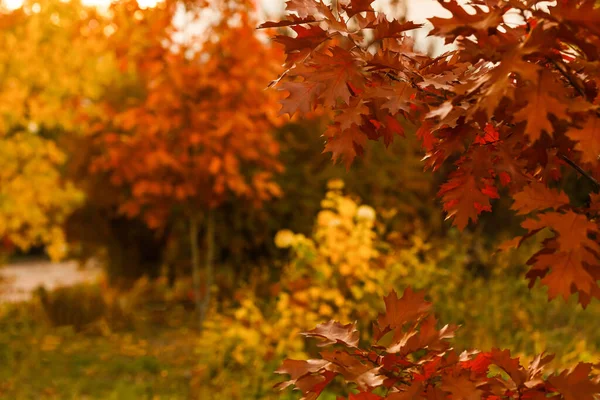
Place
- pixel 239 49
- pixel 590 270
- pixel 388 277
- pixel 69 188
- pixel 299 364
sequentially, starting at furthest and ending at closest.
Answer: pixel 69 188
pixel 239 49
pixel 388 277
pixel 299 364
pixel 590 270

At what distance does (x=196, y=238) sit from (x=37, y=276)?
7.23 meters

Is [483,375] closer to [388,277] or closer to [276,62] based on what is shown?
[388,277]

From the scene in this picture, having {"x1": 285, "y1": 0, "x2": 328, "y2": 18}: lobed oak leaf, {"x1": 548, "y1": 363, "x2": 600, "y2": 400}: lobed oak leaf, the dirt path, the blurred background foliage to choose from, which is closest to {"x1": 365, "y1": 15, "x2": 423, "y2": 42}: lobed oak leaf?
{"x1": 285, "y1": 0, "x2": 328, "y2": 18}: lobed oak leaf

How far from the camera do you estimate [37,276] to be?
1352cm

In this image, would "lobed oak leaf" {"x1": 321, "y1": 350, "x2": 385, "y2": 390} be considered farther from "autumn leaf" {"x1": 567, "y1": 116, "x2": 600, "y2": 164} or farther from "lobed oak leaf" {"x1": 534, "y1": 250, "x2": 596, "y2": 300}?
"autumn leaf" {"x1": 567, "y1": 116, "x2": 600, "y2": 164}

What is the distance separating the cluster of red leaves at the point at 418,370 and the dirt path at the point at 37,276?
918 cm

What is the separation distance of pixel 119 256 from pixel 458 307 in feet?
17.8

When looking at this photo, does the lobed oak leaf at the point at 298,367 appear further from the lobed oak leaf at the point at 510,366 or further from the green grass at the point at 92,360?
the green grass at the point at 92,360

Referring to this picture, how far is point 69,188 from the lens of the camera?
8.44 metres

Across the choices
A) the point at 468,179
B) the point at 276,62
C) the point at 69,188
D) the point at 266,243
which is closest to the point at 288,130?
the point at 266,243

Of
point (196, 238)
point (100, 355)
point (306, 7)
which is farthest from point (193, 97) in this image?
point (306, 7)

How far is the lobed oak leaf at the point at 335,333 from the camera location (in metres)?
1.68

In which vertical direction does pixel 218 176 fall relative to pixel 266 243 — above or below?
above

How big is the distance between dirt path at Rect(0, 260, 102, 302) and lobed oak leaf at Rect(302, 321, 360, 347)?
29.8 feet
